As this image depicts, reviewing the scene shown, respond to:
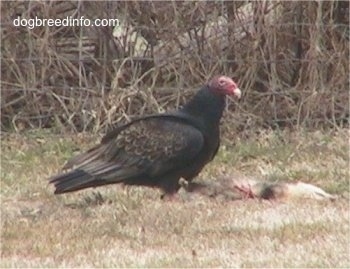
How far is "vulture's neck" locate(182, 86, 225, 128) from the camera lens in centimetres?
620

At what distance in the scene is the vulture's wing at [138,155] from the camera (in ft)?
19.7

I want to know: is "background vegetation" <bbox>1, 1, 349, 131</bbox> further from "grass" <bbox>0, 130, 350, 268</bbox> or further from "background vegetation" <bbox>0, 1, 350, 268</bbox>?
"grass" <bbox>0, 130, 350, 268</bbox>

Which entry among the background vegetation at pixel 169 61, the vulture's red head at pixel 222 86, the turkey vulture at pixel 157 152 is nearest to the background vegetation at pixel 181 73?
the background vegetation at pixel 169 61

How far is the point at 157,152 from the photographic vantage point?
6102 mm

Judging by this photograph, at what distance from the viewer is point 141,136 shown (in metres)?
6.22

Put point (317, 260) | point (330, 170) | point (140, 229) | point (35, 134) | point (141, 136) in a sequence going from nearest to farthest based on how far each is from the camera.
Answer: point (317, 260) < point (140, 229) < point (141, 136) < point (330, 170) < point (35, 134)

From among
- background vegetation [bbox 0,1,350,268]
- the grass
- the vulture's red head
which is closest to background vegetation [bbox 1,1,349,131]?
background vegetation [bbox 0,1,350,268]

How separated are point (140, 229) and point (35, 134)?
246 cm

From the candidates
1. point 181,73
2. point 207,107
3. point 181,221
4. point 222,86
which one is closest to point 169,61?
point 181,73

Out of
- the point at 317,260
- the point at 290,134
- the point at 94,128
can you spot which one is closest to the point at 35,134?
the point at 94,128

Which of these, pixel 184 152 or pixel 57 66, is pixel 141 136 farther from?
pixel 57 66

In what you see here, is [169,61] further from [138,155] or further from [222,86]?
[138,155]

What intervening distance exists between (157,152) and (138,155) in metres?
0.11

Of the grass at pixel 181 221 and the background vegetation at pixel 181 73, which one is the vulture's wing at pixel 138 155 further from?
the background vegetation at pixel 181 73
